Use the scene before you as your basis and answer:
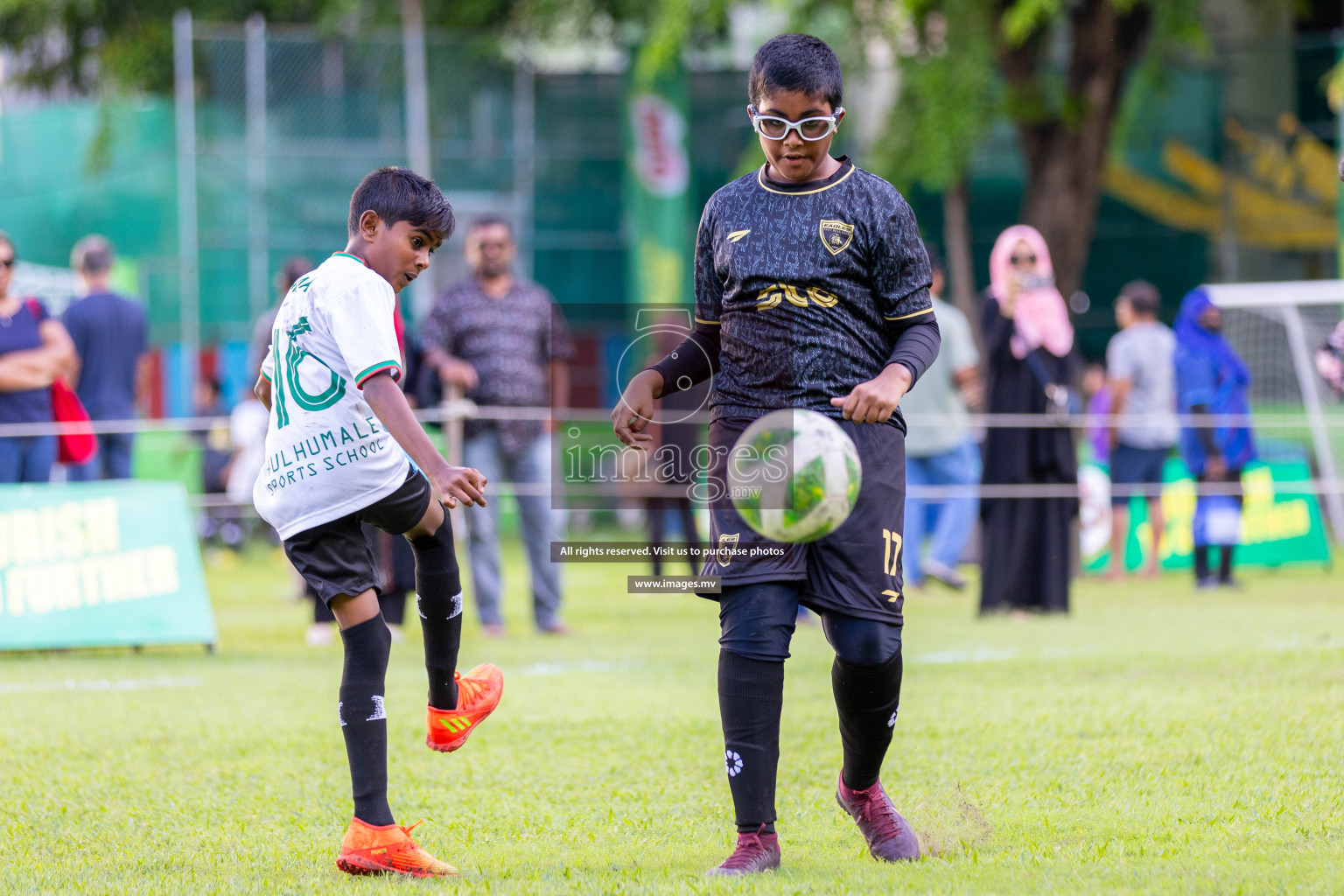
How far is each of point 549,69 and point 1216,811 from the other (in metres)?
19.8

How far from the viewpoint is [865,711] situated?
4.12m

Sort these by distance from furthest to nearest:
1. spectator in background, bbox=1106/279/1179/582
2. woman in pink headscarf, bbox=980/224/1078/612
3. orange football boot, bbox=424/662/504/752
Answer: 1. spectator in background, bbox=1106/279/1179/582
2. woman in pink headscarf, bbox=980/224/1078/612
3. orange football boot, bbox=424/662/504/752

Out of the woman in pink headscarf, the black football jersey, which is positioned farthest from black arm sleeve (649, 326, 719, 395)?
the woman in pink headscarf

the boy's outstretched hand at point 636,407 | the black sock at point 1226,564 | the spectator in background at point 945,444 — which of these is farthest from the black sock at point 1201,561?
the boy's outstretched hand at point 636,407

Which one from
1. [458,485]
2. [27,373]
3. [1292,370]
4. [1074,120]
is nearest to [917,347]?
[458,485]

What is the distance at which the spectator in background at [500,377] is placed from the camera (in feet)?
33.1

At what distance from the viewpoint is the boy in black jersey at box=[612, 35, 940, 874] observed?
13.0 ft

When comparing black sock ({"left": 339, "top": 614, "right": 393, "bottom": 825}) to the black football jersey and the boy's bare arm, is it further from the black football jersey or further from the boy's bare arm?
the black football jersey

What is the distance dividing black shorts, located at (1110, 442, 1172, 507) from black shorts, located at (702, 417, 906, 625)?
10231 millimetres

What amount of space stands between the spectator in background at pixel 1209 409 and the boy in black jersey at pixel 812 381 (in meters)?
9.22

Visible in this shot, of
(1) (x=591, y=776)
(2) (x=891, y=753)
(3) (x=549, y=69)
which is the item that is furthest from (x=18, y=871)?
(3) (x=549, y=69)

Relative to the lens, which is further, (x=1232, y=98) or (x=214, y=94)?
(x=1232, y=98)

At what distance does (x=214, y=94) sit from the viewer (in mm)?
20688

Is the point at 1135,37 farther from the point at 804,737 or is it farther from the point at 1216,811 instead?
the point at 1216,811
